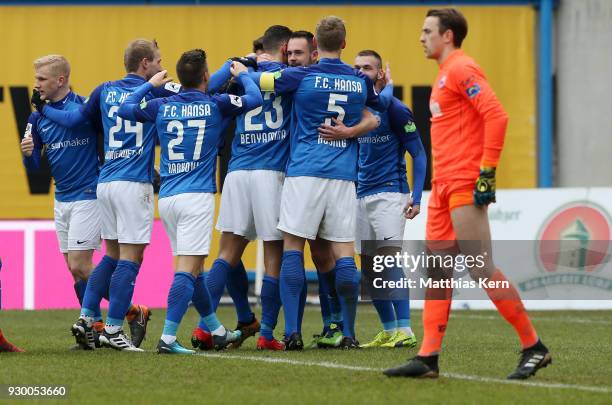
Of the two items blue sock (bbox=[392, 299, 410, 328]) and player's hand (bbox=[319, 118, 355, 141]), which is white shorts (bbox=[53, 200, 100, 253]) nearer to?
player's hand (bbox=[319, 118, 355, 141])

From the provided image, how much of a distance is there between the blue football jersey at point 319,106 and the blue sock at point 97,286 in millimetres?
1523

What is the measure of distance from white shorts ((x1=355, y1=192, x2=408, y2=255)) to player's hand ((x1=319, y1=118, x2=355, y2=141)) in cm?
113

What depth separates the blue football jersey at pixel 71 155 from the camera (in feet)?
30.5

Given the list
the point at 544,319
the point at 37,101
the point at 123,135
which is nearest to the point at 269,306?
the point at 123,135

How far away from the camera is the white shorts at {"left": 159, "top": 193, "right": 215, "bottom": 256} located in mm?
8391

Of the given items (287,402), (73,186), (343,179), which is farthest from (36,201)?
(287,402)

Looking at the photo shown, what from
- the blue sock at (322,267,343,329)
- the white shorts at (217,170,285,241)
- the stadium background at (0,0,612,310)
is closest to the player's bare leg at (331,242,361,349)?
the blue sock at (322,267,343,329)

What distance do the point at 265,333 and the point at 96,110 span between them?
203 cm

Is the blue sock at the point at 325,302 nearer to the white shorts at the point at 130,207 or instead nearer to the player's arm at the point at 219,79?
the white shorts at the point at 130,207

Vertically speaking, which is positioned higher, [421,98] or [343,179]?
[421,98]

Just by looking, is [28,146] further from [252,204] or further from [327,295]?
[327,295]

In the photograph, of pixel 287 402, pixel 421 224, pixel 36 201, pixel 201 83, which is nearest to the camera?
pixel 287 402

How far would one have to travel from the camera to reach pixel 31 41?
57.3 feet

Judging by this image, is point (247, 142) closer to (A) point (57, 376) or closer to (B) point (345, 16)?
(A) point (57, 376)
